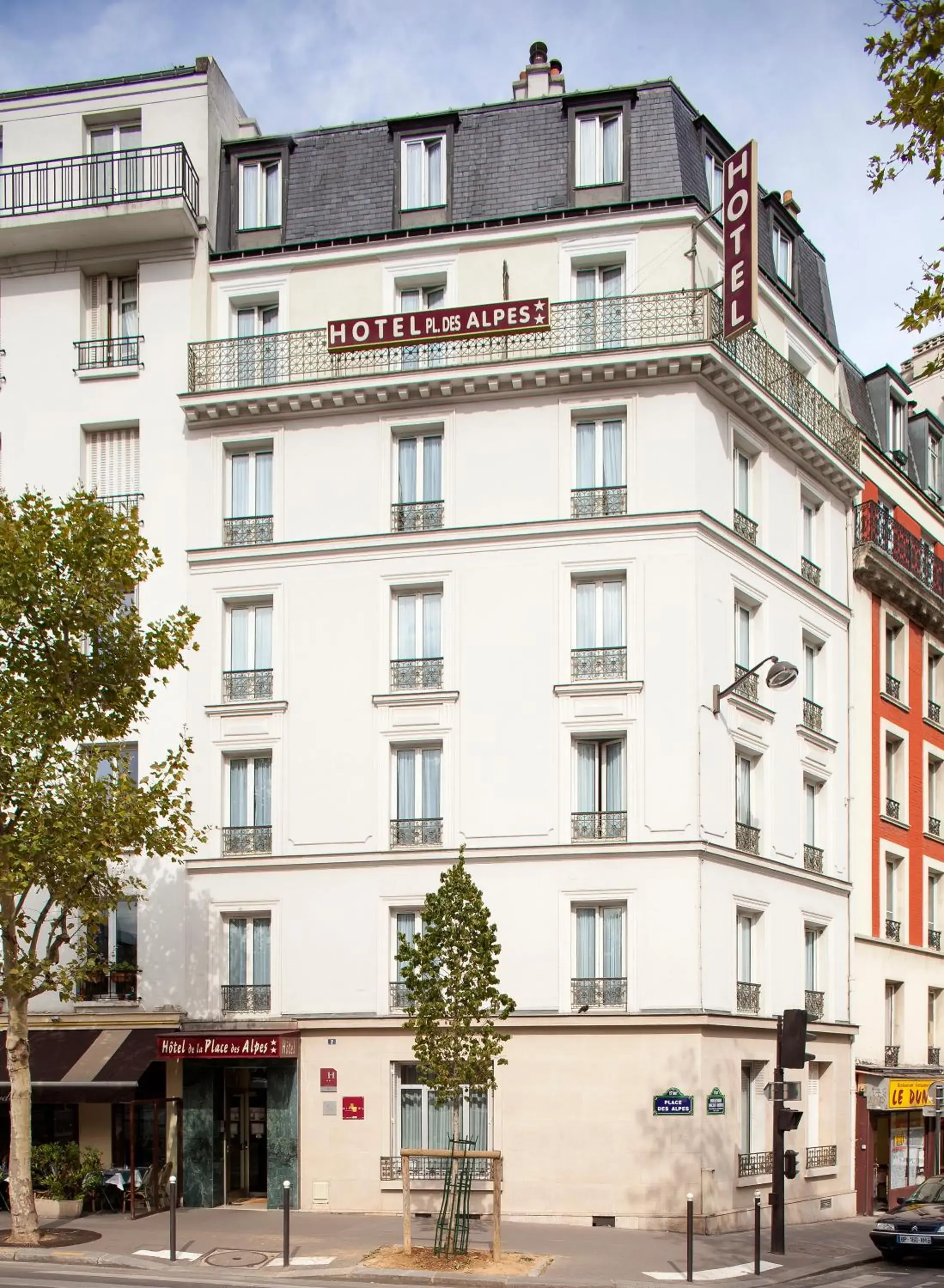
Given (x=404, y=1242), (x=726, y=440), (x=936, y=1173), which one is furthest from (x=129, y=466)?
(x=936, y=1173)

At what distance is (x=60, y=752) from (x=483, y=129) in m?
15.6

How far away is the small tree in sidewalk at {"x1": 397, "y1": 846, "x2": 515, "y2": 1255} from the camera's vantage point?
74.3ft

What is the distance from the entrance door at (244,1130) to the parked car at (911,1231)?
10.9 metres

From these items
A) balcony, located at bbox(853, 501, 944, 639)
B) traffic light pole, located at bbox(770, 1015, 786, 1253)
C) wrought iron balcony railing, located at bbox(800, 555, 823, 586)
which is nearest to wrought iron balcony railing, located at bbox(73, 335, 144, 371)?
wrought iron balcony railing, located at bbox(800, 555, 823, 586)

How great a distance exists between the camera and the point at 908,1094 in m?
35.1

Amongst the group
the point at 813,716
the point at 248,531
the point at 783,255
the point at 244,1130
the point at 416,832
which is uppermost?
the point at 783,255

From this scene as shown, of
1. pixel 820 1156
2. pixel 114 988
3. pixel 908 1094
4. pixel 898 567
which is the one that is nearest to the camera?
pixel 114 988

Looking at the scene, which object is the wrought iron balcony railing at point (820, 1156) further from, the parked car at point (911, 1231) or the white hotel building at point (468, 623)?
the parked car at point (911, 1231)

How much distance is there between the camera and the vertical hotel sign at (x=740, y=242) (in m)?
28.9

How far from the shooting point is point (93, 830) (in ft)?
79.8

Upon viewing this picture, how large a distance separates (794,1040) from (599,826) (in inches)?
226

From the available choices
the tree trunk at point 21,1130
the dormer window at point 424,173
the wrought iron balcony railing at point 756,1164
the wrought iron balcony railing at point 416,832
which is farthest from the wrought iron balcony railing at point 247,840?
the dormer window at point 424,173

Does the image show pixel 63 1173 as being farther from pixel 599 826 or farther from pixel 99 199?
pixel 99 199

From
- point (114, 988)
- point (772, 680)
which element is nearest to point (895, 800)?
point (772, 680)
